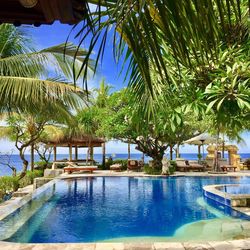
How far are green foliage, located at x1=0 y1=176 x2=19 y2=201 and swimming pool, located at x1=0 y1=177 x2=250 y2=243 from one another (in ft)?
4.33

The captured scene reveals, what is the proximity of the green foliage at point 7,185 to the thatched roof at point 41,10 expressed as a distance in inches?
383

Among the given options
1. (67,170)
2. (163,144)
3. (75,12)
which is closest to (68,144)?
(67,170)

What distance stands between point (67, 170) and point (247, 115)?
1505 centimetres

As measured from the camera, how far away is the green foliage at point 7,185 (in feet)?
35.7

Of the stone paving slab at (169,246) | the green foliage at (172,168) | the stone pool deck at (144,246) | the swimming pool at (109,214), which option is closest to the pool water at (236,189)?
the swimming pool at (109,214)

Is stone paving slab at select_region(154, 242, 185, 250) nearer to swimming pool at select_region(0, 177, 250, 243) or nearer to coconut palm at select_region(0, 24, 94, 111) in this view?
swimming pool at select_region(0, 177, 250, 243)

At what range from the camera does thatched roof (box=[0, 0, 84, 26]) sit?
1444 millimetres

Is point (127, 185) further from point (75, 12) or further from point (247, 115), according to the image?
point (75, 12)

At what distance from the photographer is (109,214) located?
793cm

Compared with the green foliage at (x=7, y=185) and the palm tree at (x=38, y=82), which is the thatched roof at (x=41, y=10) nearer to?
the palm tree at (x=38, y=82)

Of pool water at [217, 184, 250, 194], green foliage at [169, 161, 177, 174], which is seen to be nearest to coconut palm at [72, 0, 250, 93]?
pool water at [217, 184, 250, 194]

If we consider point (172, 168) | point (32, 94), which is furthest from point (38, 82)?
point (172, 168)

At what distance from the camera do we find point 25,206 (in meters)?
8.09

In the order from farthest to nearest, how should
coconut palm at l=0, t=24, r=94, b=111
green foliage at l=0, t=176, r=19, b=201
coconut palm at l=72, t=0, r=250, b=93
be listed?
green foliage at l=0, t=176, r=19, b=201, coconut palm at l=0, t=24, r=94, b=111, coconut palm at l=72, t=0, r=250, b=93
